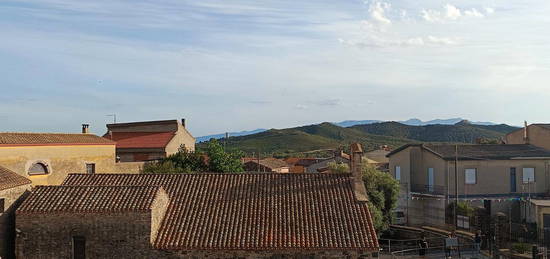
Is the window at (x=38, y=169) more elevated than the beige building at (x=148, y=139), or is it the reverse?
the beige building at (x=148, y=139)

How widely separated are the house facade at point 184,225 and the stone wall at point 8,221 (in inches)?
36.4

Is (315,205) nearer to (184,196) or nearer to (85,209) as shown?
(184,196)

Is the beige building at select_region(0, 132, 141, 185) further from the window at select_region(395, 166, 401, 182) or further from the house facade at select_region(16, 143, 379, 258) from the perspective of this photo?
the window at select_region(395, 166, 401, 182)

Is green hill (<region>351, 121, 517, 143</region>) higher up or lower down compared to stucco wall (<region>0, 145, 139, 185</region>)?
higher up

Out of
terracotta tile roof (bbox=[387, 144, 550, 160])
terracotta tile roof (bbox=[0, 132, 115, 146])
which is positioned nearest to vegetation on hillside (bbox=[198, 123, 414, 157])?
terracotta tile roof (bbox=[387, 144, 550, 160])

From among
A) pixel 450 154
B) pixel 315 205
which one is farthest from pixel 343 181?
pixel 450 154

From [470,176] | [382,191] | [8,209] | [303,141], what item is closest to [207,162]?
[382,191]

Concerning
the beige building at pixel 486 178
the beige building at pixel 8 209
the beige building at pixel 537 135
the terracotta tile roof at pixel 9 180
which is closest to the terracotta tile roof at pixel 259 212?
the terracotta tile roof at pixel 9 180

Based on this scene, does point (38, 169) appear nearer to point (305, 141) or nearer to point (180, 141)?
point (180, 141)

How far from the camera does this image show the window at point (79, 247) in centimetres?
2066

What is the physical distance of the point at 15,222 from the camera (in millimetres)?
21016

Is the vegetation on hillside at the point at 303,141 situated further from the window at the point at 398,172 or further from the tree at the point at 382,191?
the tree at the point at 382,191

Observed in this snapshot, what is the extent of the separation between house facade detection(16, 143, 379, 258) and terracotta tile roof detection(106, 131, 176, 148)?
2731 cm

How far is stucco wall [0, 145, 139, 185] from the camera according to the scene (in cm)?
3138
